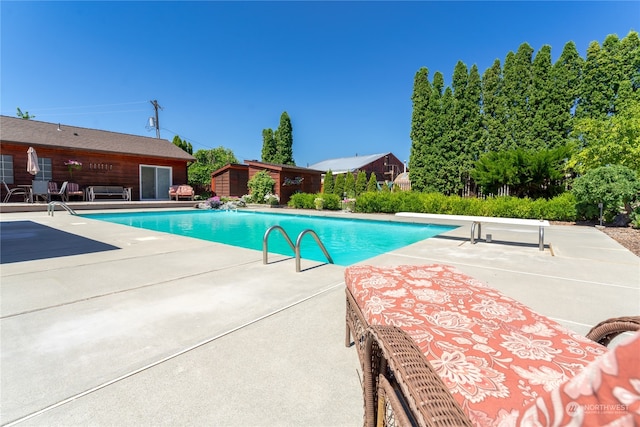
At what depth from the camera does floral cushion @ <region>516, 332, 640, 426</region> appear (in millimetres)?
491

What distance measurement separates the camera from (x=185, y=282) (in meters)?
3.75

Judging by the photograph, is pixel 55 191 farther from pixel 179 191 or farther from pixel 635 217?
pixel 635 217

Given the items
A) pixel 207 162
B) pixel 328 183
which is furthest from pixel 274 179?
pixel 207 162

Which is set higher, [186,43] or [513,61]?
[186,43]

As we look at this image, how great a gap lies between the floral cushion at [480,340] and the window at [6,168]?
63.4 ft

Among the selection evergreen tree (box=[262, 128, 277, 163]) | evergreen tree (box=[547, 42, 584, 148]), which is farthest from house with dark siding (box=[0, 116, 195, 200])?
evergreen tree (box=[547, 42, 584, 148])

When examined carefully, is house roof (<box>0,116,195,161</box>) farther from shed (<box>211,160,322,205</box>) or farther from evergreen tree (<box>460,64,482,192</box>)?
evergreen tree (<box>460,64,482,192</box>)

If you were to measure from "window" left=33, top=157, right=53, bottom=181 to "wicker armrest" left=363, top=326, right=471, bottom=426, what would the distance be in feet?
65.0

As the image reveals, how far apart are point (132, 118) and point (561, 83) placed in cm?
4117

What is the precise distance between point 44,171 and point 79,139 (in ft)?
9.04

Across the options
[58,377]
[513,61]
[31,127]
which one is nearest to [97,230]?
[58,377]

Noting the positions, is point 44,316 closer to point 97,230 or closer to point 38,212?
point 97,230

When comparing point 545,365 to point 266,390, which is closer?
point 545,365

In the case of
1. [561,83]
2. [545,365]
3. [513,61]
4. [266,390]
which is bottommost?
[266,390]
